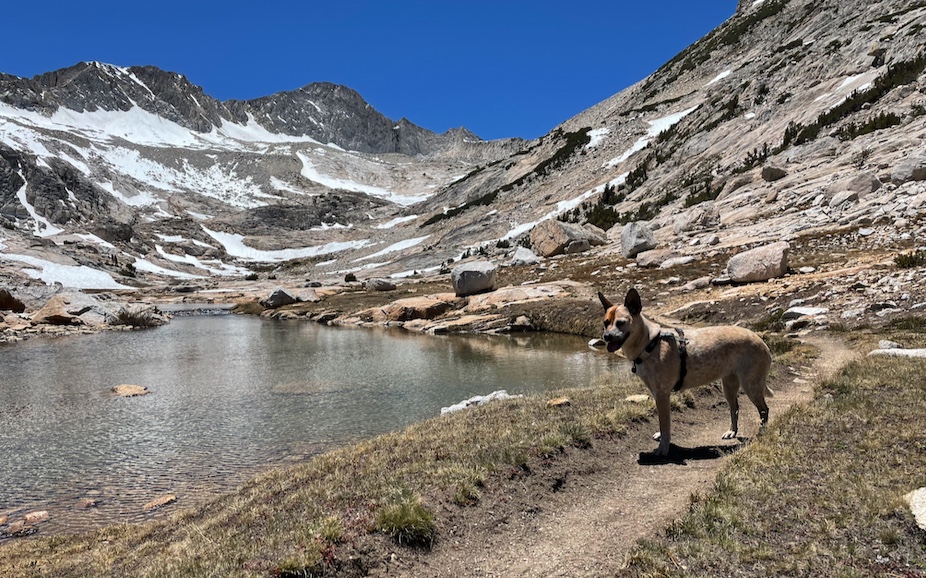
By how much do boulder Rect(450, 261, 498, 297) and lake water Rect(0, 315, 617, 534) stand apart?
34.5ft

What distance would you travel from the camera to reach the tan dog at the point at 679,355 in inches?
328

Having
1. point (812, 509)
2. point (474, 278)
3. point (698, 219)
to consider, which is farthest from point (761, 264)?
point (812, 509)

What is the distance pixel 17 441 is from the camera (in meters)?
15.7

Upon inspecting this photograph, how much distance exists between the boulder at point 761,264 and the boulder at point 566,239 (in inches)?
1127

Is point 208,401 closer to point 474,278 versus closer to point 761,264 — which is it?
point 474,278

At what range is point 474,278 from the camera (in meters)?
46.1

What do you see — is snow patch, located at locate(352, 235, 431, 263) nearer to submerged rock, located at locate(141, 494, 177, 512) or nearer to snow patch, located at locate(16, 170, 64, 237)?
submerged rock, located at locate(141, 494, 177, 512)

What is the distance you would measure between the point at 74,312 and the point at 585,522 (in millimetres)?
58217

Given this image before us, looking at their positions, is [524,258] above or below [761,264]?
above

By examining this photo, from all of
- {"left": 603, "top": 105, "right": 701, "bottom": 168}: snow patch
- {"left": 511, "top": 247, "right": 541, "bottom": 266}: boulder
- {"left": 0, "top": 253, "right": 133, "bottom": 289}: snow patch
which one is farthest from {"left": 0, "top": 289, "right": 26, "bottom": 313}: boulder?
{"left": 603, "top": 105, "right": 701, "bottom": 168}: snow patch

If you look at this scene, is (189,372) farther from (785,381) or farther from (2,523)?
(785,381)

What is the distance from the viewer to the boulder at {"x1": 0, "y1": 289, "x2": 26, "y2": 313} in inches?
2111

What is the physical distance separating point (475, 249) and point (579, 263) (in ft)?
114

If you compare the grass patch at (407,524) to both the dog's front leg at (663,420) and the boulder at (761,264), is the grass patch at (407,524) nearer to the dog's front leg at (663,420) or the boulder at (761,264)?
the dog's front leg at (663,420)
